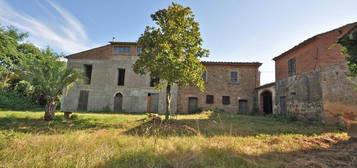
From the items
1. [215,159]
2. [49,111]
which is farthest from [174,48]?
[49,111]

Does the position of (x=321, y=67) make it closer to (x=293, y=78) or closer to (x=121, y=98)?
(x=293, y=78)

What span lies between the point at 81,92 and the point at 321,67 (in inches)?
830

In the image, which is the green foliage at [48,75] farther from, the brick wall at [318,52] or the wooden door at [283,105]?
the wooden door at [283,105]

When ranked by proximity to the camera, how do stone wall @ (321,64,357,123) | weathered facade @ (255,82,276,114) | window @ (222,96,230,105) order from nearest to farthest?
stone wall @ (321,64,357,123) → weathered facade @ (255,82,276,114) → window @ (222,96,230,105)

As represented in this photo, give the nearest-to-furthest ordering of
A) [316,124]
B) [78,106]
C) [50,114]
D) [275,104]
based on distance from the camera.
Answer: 1. [50,114]
2. [316,124]
3. [275,104]
4. [78,106]

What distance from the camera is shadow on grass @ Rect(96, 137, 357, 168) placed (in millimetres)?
2918

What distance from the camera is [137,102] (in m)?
16.6

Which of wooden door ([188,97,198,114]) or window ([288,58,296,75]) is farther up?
window ([288,58,296,75])

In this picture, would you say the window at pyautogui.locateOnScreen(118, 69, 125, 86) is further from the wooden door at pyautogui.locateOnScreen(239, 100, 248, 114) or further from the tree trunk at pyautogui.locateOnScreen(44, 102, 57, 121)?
the wooden door at pyautogui.locateOnScreen(239, 100, 248, 114)

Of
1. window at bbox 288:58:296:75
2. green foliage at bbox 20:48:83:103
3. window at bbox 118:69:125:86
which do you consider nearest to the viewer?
green foliage at bbox 20:48:83:103

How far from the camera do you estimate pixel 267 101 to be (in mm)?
16344

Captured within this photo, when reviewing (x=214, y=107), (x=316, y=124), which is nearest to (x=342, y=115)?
(x=316, y=124)

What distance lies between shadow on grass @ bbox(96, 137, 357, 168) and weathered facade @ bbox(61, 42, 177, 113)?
42.6ft

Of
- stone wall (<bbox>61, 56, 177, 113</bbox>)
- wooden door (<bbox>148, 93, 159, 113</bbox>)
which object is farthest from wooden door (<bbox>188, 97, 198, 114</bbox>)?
wooden door (<bbox>148, 93, 159, 113</bbox>)
